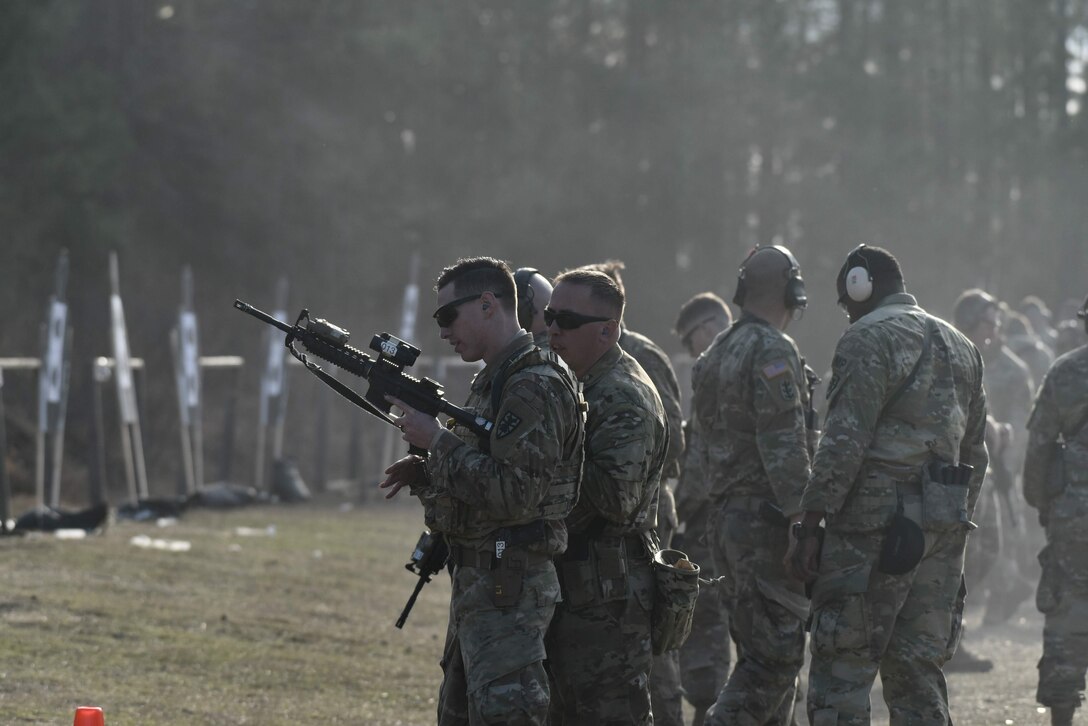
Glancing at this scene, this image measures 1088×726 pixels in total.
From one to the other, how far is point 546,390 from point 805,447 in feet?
7.30

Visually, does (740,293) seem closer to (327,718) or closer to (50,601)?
(327,718)

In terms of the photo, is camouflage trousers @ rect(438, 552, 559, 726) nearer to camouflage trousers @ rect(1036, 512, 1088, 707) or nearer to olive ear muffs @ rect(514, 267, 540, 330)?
olive ear muffs @ rect(514, 267, 540, 330)

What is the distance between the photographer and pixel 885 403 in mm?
6602

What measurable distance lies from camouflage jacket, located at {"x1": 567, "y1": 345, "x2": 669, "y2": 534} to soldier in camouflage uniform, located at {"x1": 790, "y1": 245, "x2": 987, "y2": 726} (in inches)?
34.8

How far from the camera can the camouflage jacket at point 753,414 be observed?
281 inches

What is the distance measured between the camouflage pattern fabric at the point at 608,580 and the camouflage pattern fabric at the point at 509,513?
307 millimetres

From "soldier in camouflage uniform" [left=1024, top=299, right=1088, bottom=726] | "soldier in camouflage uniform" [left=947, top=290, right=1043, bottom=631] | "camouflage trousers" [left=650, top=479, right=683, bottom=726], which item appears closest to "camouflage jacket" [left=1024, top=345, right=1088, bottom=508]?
"soldier in camouflage uniform" [left=1024, top=299, right=1088, bottom=726]

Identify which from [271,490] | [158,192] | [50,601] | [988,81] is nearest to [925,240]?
[988,81]

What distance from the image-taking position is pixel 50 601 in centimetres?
1148

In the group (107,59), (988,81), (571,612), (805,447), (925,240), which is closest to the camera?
(571,612)

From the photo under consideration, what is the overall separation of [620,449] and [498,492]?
766mm

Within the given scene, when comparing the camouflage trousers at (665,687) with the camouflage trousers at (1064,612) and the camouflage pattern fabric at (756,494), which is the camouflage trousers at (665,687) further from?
the camouflage trousers at (1064,612)

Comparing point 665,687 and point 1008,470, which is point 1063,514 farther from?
point 1008,470

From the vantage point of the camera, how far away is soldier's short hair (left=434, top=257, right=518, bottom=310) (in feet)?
17.9
